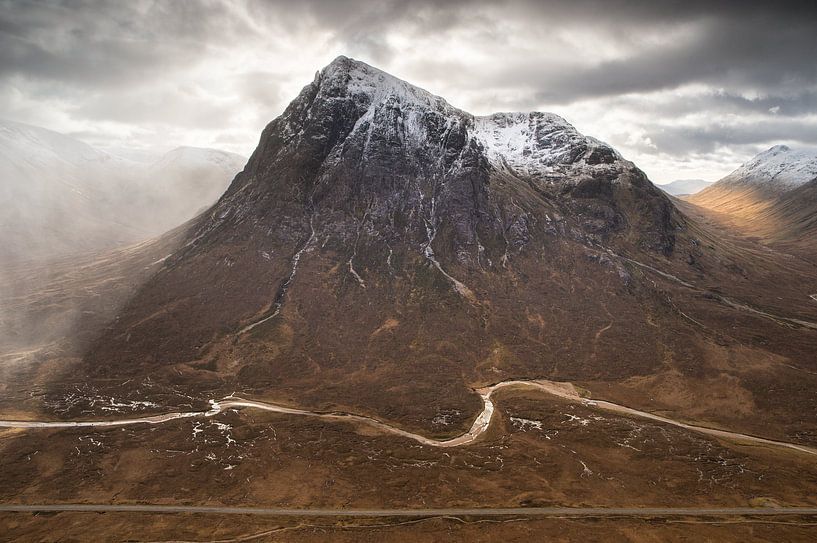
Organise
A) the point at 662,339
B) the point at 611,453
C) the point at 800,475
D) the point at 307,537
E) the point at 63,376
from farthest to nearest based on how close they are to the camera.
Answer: the point at 662,339 < the point at 63,376 < the point at 611,453 < the point at 800,475 < the point at 307,537

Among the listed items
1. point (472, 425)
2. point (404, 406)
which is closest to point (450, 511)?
point (472, 425)

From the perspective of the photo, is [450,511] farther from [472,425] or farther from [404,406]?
[404,406]

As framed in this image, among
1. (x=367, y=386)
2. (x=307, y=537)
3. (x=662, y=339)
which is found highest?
(x=662, y=339)

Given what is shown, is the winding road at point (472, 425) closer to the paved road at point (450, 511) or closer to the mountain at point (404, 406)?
the mountain at point (404, 406)

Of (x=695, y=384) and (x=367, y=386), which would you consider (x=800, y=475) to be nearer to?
(x=695, y=384)

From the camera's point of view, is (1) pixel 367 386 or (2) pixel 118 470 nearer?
(2) pixel 118 470

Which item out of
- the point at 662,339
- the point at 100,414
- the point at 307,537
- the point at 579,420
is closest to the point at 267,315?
the point at 100,414

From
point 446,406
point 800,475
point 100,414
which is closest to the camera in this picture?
point 800,475

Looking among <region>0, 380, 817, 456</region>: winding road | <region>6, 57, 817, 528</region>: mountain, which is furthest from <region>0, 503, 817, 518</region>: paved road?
<region>0, 380, 817, 456</region>: winding road
